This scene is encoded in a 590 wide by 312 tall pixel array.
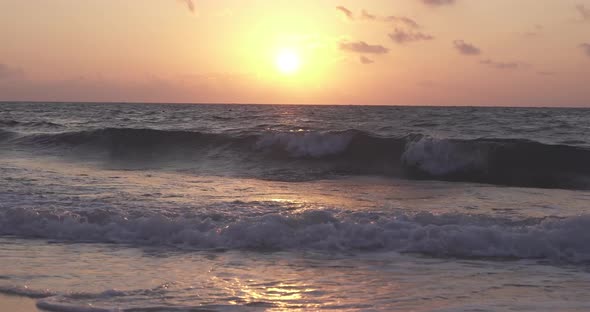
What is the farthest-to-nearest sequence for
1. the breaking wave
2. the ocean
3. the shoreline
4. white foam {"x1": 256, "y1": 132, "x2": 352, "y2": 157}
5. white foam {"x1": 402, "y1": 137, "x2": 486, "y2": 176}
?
white foam {"x1": 256, "y1": 132, "x2": 352, "y2": 157} → white foam {"x1": 402, "y1": 137, "x2": 486, "y2": 176} → the breaking wave → the ocean → the shoreline

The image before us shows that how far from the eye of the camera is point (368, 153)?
61.4 ft

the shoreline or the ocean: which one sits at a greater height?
the ocean

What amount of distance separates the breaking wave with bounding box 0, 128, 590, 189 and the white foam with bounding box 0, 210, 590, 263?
679cm

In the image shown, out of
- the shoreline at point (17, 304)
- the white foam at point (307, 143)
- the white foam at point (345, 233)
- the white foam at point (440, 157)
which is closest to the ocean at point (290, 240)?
the white foam at point (345, 233)

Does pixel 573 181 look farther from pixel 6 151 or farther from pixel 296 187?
pixel 6 151

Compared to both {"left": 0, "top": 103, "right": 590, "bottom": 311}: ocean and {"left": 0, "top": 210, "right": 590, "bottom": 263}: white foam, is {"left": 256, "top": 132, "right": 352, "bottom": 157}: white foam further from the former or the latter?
{"left": 0, "top": 210, "right": 590, "bottom": 263}: white foam

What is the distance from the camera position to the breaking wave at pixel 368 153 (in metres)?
16.0

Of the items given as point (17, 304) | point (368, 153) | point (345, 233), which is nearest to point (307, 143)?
point (368, 153)

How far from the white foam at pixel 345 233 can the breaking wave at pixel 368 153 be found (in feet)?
22.3

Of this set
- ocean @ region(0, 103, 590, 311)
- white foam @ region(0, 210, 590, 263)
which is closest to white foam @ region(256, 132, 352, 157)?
ocean @ region(0, 103, 590, 311)

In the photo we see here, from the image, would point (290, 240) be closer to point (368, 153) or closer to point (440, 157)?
point (440, 157)

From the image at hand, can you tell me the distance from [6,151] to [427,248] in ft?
56.4

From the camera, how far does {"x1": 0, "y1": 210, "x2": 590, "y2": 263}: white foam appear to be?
24.0ft

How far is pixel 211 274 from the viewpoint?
6.13 metres
